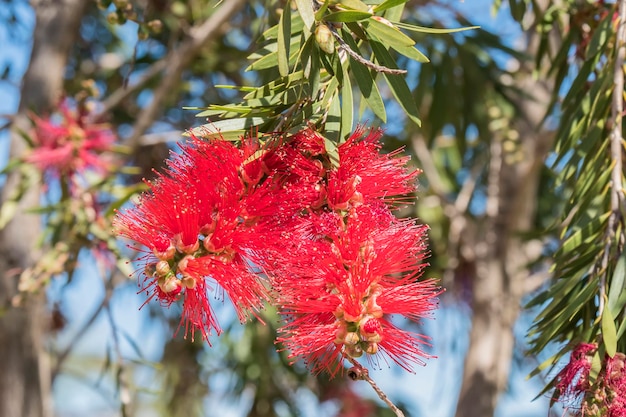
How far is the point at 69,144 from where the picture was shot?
8.23 feet

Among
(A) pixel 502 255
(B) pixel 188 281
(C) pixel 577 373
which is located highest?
(B) pixel 188 281

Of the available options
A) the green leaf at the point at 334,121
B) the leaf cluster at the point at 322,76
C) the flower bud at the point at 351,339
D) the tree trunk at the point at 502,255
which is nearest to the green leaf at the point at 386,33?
the leaf cluster at the point at 322,76

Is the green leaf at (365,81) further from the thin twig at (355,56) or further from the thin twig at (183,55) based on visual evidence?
the thin twig at (183,55)

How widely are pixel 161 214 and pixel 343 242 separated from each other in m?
0.25

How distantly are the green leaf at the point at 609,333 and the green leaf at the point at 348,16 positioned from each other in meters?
0.57

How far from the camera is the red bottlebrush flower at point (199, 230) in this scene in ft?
3.58

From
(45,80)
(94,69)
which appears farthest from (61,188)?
(94,69)

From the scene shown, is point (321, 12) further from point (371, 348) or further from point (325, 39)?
point (371, 348)

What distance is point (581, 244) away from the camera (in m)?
1.41

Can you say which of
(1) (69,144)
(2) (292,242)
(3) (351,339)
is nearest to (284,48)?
(2) (292,242)

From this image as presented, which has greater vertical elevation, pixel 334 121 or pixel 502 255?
pixel 334 121

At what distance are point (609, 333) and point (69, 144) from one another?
181 cm

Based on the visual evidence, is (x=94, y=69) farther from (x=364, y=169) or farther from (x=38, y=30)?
(x=364, y=169)

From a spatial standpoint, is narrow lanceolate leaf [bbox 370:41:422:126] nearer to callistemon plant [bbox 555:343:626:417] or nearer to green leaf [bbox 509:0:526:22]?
callistemon plant [bbox 555:343:626:417]
